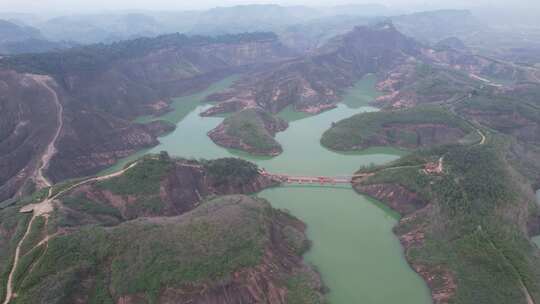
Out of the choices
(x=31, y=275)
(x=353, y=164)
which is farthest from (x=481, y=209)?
(x=31, y=275)

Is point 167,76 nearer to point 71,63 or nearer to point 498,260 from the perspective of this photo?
point 71,63

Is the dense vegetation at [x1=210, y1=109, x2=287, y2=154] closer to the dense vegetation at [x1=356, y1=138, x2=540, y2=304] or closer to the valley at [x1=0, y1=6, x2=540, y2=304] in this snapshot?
the valley at [x1=0, y1=6, x2=540, y2=304]

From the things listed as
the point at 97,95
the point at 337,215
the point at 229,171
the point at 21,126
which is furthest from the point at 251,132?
the point at 97,95

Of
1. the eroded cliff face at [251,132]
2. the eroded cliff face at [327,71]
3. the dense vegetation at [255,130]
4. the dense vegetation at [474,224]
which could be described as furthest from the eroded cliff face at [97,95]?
the dense vegetation at [474,224]

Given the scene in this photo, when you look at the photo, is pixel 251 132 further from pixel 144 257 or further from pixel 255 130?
pixel 144 257

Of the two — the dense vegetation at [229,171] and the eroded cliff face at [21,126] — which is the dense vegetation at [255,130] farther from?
the eroded cliff face at [21,126]

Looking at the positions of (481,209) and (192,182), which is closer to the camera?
(481,209)
